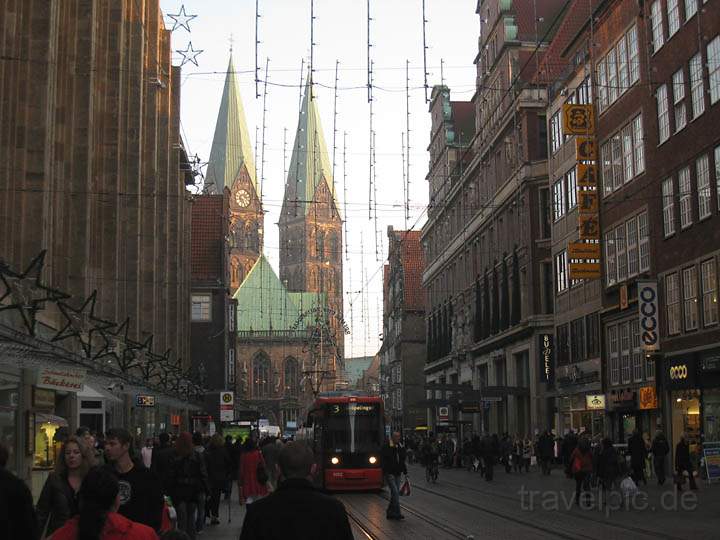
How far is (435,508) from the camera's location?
984 inches

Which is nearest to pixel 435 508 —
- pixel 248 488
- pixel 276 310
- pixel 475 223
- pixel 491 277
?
pixel 248 488

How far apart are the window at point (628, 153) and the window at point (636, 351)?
15.1 ft

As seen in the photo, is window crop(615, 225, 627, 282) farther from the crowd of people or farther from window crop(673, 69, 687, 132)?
the crowd of people

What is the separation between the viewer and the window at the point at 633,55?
120 feet

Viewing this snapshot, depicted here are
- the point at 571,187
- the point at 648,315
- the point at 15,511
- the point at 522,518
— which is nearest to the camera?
the point at 15,511

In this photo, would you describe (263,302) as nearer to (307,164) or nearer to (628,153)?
(307,164)

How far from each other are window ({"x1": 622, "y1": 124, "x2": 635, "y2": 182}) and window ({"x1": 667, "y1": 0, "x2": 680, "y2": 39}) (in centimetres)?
440

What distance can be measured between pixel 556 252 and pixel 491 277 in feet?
40.0

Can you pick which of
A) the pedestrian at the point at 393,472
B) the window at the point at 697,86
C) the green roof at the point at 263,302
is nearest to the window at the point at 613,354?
the window at the point at 697,86

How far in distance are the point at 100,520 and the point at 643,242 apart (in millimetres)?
32874

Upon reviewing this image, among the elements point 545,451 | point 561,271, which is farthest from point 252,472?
point 561,271

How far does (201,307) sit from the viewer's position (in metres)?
85.4

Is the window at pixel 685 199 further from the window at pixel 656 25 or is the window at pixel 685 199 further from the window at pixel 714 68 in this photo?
the window at pixel 656 25

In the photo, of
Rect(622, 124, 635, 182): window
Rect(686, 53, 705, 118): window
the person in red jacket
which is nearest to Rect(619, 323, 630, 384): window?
Rect(622, 124, 635, 182): window
